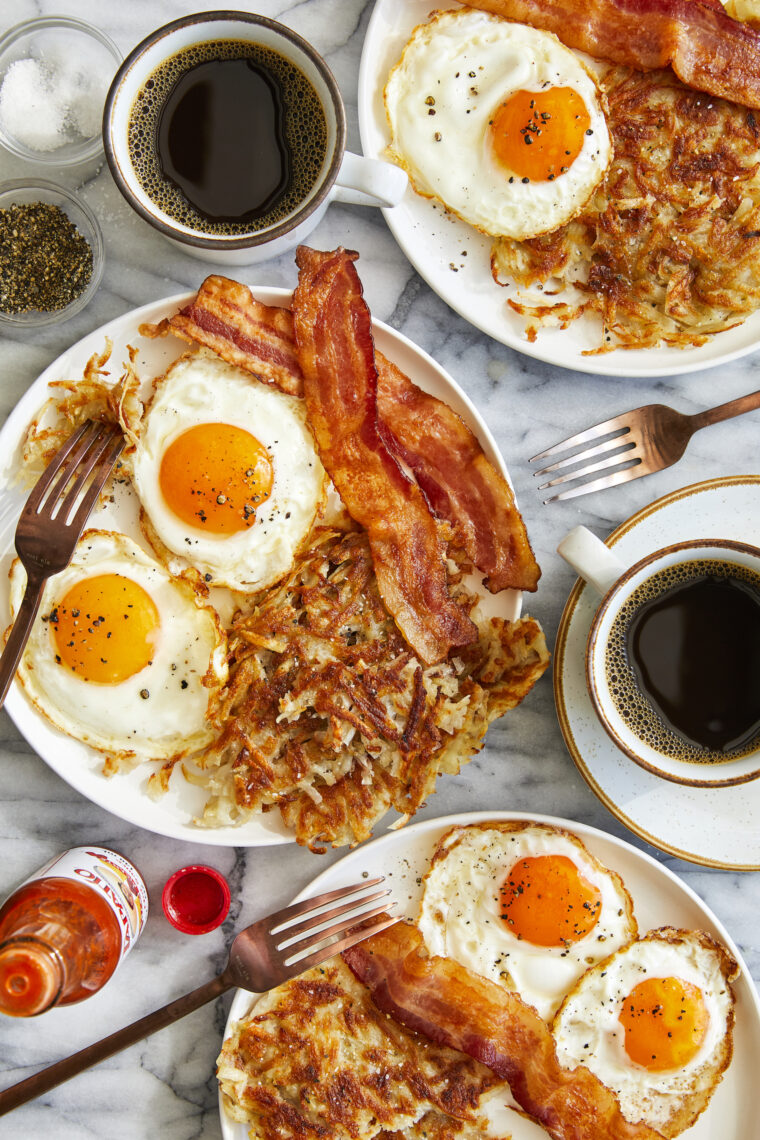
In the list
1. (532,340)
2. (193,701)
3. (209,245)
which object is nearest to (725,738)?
(532,340)

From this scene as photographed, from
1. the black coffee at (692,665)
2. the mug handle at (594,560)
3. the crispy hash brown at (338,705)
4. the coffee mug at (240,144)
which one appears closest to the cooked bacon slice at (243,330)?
the coffee mug at (240,144)

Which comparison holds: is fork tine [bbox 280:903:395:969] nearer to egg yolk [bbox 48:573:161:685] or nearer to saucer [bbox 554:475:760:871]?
saucer [bbox 554:475:760:871]

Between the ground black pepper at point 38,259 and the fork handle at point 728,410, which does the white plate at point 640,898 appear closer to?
the fork handle at point 728,410

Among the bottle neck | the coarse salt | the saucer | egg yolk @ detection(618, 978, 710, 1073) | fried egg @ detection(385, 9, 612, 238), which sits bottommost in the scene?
the bottle neck

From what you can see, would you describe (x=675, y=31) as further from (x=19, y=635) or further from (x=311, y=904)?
(x=311, y=904)

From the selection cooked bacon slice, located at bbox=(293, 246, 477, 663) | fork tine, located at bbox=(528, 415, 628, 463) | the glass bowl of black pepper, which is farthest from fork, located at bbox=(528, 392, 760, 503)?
the glass bowl of black pepper

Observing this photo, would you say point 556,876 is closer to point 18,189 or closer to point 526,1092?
point 526,1092
